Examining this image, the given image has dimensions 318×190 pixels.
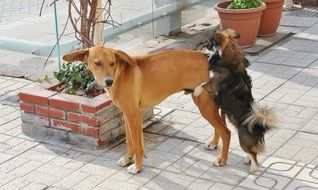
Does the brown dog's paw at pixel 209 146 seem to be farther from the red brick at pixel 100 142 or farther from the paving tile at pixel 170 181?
the red brick at pixel 100 142

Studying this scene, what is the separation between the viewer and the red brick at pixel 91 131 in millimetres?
5402

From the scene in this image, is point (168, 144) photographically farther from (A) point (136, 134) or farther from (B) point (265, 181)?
(B) point (265, 181)

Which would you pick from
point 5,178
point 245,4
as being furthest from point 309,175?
point 245,4

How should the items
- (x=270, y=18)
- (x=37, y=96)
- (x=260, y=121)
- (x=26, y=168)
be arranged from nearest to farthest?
1. (x=260, y=121)
2. (x=26, y=168)
3. (x=37, y=96)
4. (x=270, y=18)

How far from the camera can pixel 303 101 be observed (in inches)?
250

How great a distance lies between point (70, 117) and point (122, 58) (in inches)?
40.3

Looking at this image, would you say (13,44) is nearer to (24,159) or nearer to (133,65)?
(24,159)

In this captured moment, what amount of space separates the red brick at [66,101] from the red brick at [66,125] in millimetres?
147

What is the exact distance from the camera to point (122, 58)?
4.81m

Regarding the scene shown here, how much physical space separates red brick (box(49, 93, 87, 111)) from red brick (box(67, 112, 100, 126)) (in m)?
0.06

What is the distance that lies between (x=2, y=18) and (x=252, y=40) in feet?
14.4

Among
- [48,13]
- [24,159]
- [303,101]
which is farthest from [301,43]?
[24,159]

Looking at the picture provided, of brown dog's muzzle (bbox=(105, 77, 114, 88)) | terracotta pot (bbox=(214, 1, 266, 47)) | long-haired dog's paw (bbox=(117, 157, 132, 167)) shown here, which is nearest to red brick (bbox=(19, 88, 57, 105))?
long-haired dog's paw (bbox=(117, 157, 132, 167))

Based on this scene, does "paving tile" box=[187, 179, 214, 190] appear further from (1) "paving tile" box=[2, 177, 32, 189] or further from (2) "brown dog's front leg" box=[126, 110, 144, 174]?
(1) "paving tile" box=[2, 177, 32, 189]
